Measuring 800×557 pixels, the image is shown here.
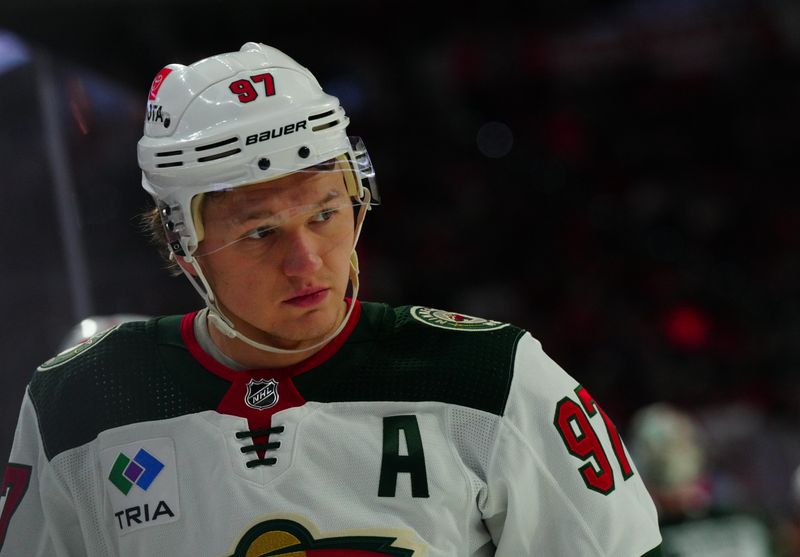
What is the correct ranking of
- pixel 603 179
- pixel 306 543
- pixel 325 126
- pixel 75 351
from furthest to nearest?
1. pixel 603 179
2. pixel 75 351
3. pixel 325 126
4. pixel 306 543

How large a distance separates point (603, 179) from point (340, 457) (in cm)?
680

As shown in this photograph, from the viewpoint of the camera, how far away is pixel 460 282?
23.7ft

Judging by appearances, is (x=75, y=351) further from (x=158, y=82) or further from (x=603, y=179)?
(x=603, y=179)

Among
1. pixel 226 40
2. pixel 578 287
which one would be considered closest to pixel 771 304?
pixel 578 287

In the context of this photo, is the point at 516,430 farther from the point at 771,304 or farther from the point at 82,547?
the point at 771,304

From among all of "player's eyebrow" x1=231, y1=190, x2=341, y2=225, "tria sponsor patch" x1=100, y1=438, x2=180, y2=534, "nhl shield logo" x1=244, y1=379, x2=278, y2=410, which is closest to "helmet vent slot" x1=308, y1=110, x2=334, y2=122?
"player's eyebrow" x1=231, y1=190, x2=341, y2=225

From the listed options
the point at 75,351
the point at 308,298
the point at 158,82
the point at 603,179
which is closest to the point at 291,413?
the point at 308,298

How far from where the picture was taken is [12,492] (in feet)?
5.17

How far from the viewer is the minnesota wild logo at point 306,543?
144cm

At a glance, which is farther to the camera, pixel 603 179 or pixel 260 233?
pixel 603 179

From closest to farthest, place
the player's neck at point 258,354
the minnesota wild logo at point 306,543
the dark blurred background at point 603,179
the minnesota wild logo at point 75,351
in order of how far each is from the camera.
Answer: the minnesota wild logo at point 306,543, the player's neck at point 258,354, the minnesota wild logo at point 75,351, the dark blurred background at point 603,179

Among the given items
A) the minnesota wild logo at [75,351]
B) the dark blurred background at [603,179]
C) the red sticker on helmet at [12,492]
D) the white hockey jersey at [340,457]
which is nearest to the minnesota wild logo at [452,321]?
the white hockey jersey at [340,457]

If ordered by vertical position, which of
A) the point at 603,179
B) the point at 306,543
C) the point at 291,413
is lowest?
the point at 603,179

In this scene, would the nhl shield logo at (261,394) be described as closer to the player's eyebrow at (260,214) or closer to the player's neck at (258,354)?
the player's neck at (258,354)
